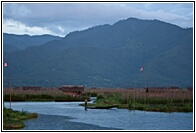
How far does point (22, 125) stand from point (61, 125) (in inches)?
192

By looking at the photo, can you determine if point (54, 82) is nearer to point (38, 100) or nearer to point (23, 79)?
point (23, 79)

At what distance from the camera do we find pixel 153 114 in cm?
4872

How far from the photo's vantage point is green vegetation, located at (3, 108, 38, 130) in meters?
34.1

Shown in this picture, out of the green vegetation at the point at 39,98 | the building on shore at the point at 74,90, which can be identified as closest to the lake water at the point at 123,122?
the green vegetation at the point at 39,98

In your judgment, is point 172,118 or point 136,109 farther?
point 136,109

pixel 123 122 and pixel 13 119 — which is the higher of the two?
pixel 13 119

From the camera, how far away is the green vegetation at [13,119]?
3407 cm

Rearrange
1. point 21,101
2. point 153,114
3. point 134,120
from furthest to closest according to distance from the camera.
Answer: point 21,101, point 153,114, point 134,120

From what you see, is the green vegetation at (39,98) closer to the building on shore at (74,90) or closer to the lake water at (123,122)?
the building on shore at (74,90)

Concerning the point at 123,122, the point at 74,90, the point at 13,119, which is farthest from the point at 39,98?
the point at 13,119

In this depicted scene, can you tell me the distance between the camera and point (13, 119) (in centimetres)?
3828

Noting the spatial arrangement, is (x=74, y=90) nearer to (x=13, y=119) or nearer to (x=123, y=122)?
(x=123, y=122)

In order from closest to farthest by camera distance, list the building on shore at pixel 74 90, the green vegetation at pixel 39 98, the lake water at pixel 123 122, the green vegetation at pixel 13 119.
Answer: the green vegetation at pixel 13 119, the lake water at pixel 123 122, the green vegetation at pixel 39 98, the building on shore at pixel 74 90

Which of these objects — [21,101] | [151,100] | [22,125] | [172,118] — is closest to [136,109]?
[151,100]
